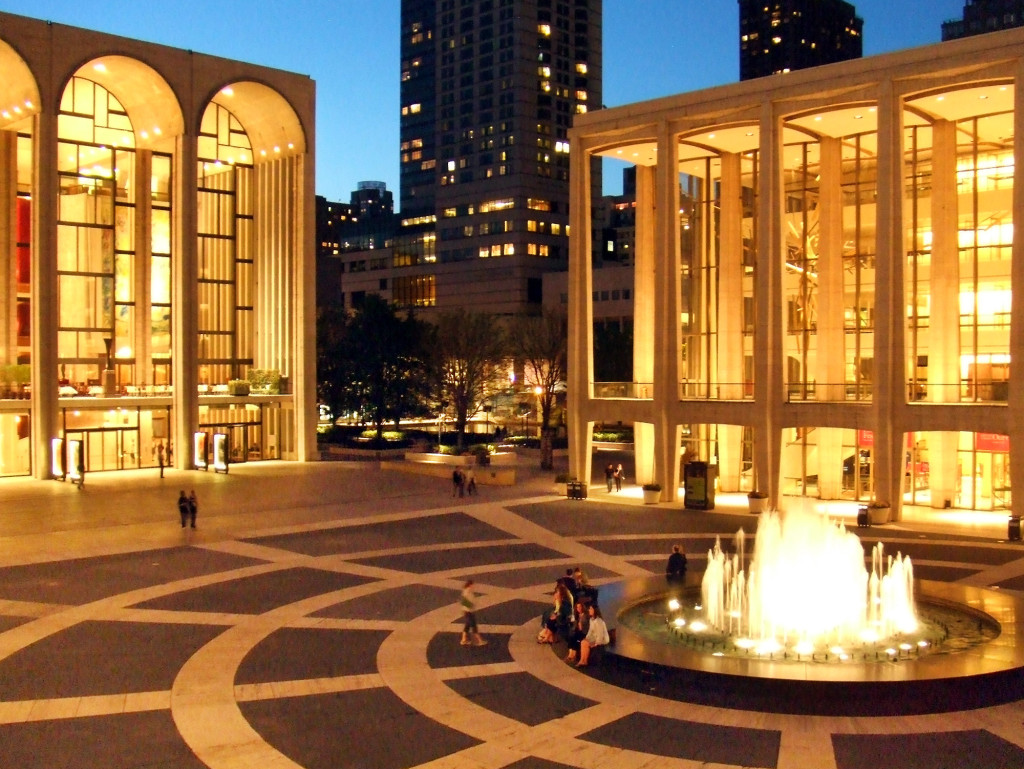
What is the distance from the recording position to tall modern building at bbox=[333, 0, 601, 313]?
501ft

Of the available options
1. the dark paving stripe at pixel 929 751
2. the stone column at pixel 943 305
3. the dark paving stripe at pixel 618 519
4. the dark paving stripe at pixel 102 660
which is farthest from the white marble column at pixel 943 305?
the dark paving stripe at pixel 102 660

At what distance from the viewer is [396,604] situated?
74.1ft

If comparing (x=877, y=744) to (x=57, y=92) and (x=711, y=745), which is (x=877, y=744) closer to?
(x=711, y=745)

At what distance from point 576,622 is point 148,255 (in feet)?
147

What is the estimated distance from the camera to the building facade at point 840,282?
36.1m

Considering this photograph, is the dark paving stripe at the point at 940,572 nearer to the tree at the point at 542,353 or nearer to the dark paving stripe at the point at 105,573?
the dark paving stripe at the point at 105,573

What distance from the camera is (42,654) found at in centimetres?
1862

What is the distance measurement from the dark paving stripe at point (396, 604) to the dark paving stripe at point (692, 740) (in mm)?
7492

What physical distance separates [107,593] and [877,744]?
57.3ft

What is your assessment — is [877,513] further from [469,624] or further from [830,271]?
[469,624]

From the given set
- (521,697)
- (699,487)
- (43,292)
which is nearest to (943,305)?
(699,487)

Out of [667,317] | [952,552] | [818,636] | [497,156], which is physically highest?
[497,156]

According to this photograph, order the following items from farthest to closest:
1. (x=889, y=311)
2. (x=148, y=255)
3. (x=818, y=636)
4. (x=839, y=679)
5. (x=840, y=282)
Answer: (x=148, y=255) < (x=840, y=282) < (x=889, y=311) < (x=818, y=636) < (x=839, y=679)

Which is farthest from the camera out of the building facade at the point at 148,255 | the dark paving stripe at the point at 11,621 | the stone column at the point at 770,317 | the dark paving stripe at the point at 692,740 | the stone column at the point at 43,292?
the building facade at the point at 148,255
